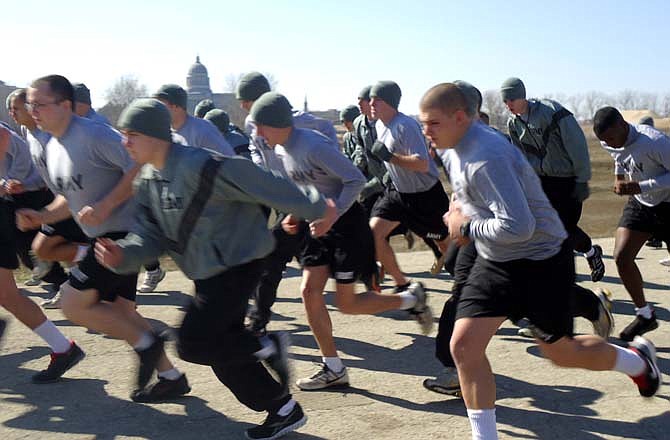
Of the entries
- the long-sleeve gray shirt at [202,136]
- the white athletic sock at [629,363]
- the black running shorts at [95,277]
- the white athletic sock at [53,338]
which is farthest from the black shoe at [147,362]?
the white athletic sock at [629,363]

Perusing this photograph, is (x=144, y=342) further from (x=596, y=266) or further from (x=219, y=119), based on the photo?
(x=219, y=119)

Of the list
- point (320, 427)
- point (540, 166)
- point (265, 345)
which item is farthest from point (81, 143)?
point (540, 166)

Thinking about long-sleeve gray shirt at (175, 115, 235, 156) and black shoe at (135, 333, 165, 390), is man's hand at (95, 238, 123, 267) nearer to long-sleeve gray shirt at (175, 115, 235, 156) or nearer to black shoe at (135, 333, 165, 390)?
black shoe at (135, 333, 165, 390)

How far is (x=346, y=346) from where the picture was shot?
20.6 feet

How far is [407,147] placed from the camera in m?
6.35

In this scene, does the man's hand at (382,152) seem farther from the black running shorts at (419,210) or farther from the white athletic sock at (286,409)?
the white athletic sock at (286,409)

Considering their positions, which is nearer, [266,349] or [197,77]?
[266,349]

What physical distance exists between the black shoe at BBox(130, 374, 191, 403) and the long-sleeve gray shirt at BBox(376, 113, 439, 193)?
2.57 m

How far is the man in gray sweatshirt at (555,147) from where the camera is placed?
281 inches

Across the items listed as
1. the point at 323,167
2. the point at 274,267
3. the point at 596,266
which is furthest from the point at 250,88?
the point at 596,266

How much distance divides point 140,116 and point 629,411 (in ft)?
10.5

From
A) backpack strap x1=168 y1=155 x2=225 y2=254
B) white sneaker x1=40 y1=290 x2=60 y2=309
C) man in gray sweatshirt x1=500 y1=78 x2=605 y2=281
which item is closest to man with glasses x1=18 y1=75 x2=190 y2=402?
backpack strap x1=168 y1=155 x2=225 y2=254

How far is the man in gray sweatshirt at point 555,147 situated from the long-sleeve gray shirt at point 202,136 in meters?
2.70

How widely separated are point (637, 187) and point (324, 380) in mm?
2661
